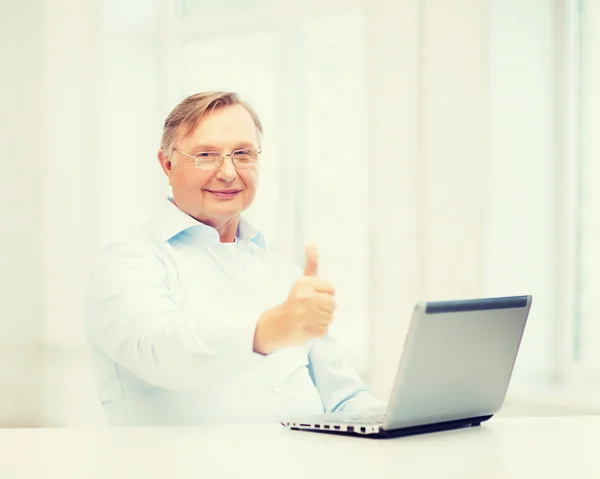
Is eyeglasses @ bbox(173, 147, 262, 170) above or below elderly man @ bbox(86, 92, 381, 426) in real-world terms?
above

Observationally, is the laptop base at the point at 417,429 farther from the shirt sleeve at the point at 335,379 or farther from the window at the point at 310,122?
the window at the point at 310,122

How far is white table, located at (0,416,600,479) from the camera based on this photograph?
3.89 feet

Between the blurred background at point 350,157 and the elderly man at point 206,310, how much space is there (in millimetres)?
1228

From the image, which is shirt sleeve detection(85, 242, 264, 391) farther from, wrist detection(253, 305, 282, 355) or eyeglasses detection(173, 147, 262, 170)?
eyeglasses detection(173, 147, 262, 170)

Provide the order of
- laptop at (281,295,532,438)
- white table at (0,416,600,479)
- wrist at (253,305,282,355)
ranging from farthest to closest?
wrist at (253,305,282,355) → laptop at (281,295,532,438) → white table at (0,416,600,479)

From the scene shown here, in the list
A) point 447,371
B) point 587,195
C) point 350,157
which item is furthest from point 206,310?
point 350,157

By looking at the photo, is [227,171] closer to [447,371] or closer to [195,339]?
[195,339]

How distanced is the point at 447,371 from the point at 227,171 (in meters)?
0.84

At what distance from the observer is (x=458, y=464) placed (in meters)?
1.25

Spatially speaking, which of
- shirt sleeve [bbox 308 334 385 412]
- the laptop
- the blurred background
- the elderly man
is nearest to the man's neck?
the elderly man

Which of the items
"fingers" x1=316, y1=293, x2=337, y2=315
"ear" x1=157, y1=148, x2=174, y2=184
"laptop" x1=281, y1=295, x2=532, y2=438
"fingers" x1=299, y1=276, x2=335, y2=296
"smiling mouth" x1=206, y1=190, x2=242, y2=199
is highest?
"ear" x1=157, y1=148, x2=174, y2=184

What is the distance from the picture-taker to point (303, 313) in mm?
1482

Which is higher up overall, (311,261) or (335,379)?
(311,261)

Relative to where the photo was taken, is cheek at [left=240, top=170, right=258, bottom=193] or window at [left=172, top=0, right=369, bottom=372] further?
window at [left=172, top=0, right=369, bottom=372]
